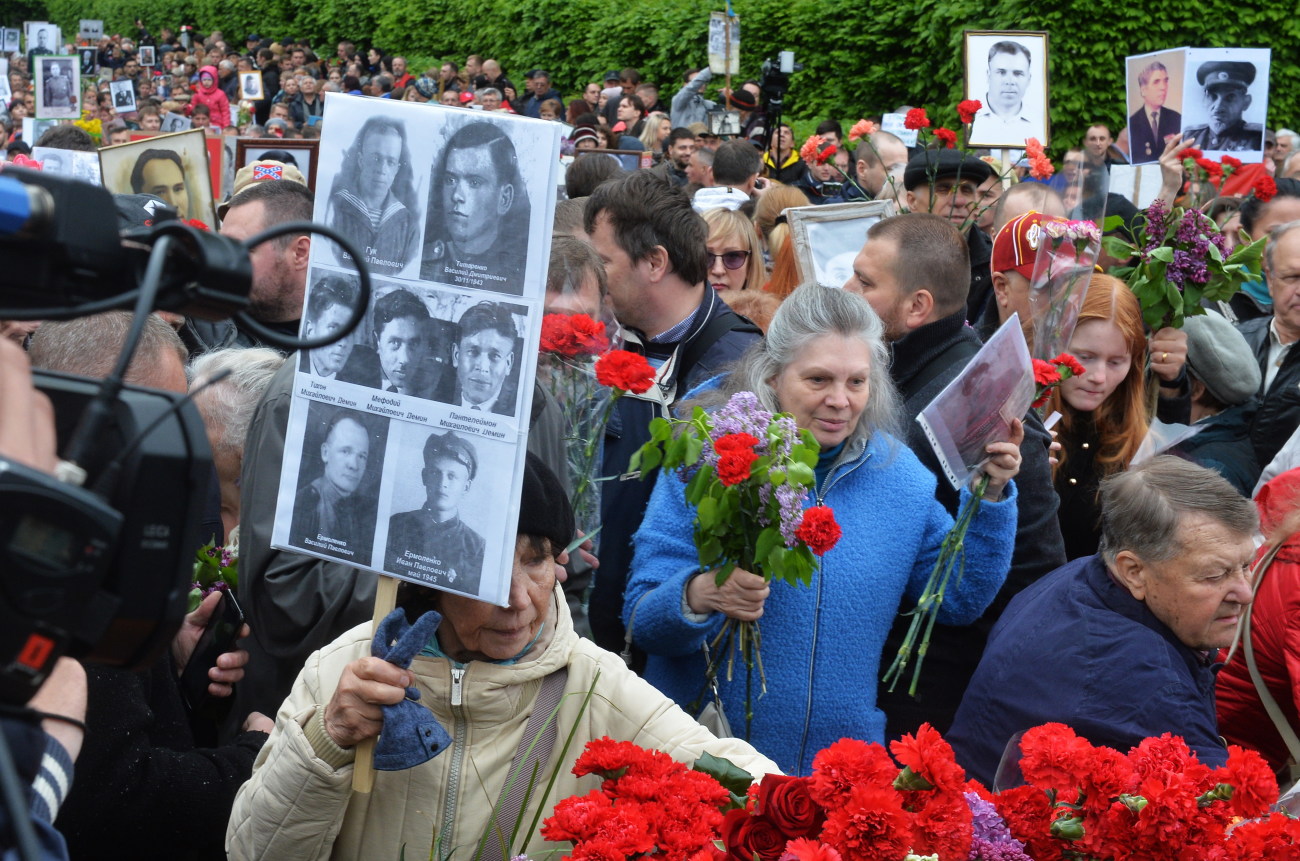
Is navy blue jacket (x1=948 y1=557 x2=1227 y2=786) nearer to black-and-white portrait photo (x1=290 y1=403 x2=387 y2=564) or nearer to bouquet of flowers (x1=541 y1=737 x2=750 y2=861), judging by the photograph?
bouquet of flowers (x1=541 y1=737 x2=750 y2=861)

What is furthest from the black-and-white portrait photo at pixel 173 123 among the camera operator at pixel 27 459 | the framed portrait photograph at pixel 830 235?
the camera operator at pixel 27 459

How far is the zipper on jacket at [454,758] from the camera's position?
226 centimetres

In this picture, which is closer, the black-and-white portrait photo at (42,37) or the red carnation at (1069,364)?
the red carnation at (1069,364)

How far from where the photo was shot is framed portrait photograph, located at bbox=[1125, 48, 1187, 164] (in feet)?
27.1

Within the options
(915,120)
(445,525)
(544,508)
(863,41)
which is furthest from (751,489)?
(863,41)

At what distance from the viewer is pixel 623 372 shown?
8.80 feet

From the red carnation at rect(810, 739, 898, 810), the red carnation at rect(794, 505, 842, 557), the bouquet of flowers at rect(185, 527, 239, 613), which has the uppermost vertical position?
the red carnation at rect(794, 505, 842, 557)

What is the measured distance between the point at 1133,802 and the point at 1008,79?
6.61m

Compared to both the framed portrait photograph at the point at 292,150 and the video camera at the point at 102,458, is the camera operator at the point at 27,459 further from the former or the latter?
the framed portrait photograph at the point at 292,150

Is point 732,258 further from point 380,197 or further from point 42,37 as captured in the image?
point 42,37

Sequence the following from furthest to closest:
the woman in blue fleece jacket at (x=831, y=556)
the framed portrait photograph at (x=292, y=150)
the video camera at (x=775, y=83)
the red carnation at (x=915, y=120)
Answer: the video camera at (x=775, y=83)
the framed portrait photograph at (x=292, y=150)
the red carnation at (x=915, y=120)
the woman in blue fleece jacket at (x=831, y=556)

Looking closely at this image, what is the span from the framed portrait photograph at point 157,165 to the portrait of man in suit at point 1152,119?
5.67m

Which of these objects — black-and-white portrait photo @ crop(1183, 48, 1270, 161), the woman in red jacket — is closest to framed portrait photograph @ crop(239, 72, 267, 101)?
the woman in red jacket

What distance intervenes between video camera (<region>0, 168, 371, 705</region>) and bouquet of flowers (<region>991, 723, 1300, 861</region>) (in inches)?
44.5
